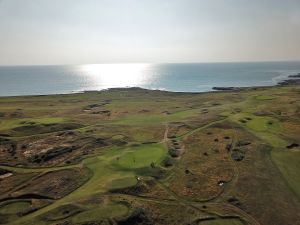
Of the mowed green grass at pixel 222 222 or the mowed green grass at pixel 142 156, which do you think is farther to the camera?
the mowed green grass at pixel 142 156

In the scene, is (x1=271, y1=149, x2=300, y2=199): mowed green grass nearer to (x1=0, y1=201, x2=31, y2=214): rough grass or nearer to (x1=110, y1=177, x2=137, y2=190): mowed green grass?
(x1=110, y1=177, x2=137, y2=190): mowed green grass

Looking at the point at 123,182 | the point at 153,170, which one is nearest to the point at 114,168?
the point at 123,182

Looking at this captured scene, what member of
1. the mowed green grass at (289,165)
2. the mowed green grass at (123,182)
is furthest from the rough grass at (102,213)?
the mowed green grass at (289,165)

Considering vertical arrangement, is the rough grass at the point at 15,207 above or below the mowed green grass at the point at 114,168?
below

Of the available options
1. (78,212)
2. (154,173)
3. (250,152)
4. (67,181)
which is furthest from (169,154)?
(78,212)

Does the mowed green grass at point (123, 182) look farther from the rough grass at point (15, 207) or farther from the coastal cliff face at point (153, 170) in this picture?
the rough grass at point (15, 207)

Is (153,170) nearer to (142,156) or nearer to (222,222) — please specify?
(142,156)

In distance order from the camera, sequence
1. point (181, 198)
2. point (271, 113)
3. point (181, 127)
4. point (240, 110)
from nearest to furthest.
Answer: point (181, 198)
point (181, 127)
point (271, 113)
point (240, 110)

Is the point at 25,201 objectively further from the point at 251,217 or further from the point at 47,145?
the point at 251,217
